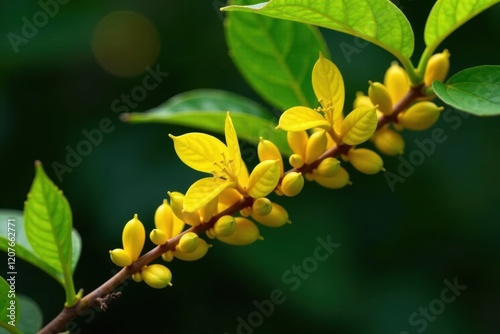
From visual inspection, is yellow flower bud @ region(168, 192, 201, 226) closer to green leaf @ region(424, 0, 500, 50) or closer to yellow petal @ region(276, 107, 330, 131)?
yellow petal @ region(276, 107, 330, 131)

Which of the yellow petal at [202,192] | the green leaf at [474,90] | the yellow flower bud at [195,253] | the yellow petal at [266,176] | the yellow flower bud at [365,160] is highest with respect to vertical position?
the yellow petal at [202,192]

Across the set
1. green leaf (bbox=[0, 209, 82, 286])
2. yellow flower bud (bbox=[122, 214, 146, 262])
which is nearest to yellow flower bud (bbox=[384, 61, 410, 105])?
yellow flower bud (bbox=[122, 214, 146, 262])

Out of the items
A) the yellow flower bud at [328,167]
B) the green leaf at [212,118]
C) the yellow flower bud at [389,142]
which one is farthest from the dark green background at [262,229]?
the yellow flower bud at [328,167]

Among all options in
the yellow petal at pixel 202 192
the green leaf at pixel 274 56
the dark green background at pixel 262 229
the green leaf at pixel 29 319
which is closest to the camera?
the yellow petal at pixel 202 192

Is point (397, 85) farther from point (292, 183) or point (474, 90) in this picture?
point (292, 183)

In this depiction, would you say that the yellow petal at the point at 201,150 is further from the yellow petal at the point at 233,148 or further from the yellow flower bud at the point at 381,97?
the yellow flower bud at the point at 381,97

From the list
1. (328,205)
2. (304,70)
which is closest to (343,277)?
(328,205)

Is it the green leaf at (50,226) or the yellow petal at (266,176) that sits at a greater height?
the green leaf at (50,226)

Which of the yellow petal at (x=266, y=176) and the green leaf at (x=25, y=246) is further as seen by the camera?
the green leaf at (x=25, y=246)

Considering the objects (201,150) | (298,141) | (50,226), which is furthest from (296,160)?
(50,226)
